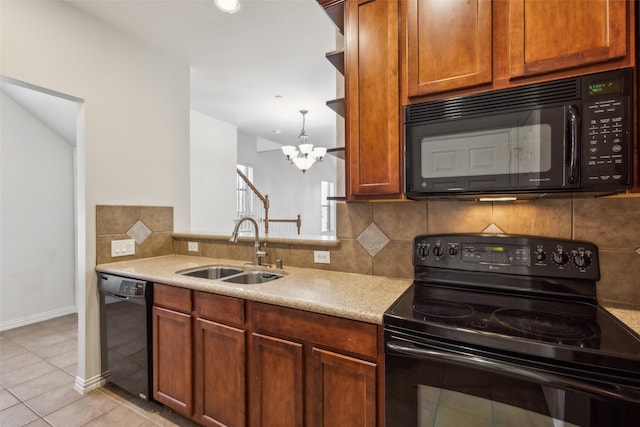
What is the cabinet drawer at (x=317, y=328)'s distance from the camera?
1.20m

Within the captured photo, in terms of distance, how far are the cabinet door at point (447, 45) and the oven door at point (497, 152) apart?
19 centimetres

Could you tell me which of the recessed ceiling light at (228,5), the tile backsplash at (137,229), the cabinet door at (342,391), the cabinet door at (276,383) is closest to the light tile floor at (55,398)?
the cabinet door at (276,383)

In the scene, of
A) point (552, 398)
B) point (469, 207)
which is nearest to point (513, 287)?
point (469, 207)

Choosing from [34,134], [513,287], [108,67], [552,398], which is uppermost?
[108,67]

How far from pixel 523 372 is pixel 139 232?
2.63 meters

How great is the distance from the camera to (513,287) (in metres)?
1.34

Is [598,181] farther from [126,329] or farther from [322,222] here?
[322,222]

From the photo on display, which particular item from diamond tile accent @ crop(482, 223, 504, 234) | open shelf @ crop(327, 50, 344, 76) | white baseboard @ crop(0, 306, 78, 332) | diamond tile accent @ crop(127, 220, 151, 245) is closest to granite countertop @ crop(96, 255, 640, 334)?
diamond tile accent @ crop(127, 220, 151, 245)

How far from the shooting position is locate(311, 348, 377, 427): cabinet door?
3.88 ft

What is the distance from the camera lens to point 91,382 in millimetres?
2168

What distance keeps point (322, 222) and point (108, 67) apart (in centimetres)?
714

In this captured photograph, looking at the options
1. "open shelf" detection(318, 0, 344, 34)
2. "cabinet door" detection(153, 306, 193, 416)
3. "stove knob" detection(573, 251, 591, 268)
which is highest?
"open shelf" detection(318, 0, 344, 34)

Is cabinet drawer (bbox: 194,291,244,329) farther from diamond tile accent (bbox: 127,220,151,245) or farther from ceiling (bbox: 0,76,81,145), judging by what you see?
ceiling (bbox: 0,76,81,145)

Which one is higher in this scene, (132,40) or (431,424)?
(132,40)
